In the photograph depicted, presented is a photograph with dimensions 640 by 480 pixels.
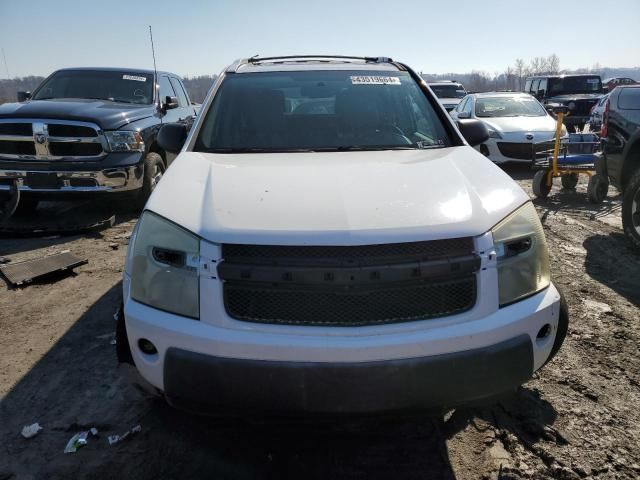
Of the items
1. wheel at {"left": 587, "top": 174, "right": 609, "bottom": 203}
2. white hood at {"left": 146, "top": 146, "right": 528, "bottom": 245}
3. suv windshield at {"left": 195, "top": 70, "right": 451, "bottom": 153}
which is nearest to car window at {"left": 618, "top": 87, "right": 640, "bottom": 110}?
wheel at {"left": 587, "top": 174, "right": 609, "bottom": 203}

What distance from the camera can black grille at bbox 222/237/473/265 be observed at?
1841 millimetres

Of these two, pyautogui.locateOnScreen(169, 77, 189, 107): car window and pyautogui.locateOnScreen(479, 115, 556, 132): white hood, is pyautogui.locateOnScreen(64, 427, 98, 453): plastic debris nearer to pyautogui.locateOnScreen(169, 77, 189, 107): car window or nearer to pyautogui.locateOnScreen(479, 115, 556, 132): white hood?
pyautogui.locateOnScreen(169, 77, 189, 107): car window

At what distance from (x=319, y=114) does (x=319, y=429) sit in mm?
1954

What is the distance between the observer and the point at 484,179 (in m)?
2.38

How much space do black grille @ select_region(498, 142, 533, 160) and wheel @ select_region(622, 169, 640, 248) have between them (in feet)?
15.7

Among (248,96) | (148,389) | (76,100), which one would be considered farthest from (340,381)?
(76,100)

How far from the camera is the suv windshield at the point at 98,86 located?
7.13 metres

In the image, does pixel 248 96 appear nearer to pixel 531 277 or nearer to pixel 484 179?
pixel 484 179

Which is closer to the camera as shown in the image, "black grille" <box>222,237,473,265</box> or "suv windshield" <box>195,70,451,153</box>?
"black grille" <box>222,237,473,265</box>

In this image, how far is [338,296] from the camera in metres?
1.86

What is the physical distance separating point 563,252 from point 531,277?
344cm

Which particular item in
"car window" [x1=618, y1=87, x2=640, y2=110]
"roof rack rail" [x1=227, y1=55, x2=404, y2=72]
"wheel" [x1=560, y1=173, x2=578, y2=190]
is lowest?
"wheel" [x1=560, y1=173, x2=578, y2=190]

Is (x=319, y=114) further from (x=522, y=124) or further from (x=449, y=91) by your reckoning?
(x=449, y=91)

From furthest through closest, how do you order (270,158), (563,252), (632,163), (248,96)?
(632,163) → (563,252) → (248,96) → (270,158)
